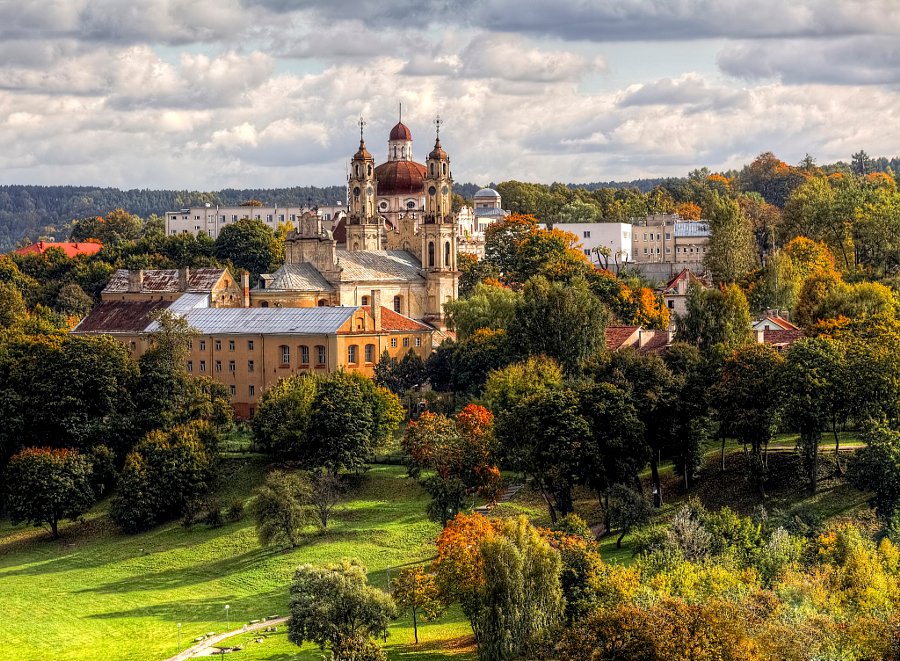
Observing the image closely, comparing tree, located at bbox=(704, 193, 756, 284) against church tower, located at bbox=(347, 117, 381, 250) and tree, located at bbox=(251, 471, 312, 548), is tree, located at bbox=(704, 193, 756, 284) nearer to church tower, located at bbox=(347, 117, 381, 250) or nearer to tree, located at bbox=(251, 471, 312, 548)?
church tower, located at bbox=(347, 117, 381, 250)

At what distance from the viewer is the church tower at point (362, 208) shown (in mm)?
117938

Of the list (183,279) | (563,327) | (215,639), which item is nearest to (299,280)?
(183,279)

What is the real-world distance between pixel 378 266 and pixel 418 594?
53977 millimetres

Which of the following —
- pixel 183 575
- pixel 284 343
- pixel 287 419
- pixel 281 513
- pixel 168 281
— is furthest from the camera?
pixel 168 281

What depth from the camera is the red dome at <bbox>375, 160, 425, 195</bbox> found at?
142375 mm

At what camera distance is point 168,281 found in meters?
107

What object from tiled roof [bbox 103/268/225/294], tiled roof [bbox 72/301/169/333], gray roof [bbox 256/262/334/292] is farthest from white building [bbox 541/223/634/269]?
tiled roof [bbox 72/301/169/333]

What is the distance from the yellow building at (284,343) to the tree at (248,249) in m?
41.0

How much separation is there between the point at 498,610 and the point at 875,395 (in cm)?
2445

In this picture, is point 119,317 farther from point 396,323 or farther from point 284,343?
point 396,323

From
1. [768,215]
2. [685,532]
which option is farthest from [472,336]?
[768,215]

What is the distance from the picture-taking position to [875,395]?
63.0m

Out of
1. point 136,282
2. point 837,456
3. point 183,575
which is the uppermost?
point 136,282

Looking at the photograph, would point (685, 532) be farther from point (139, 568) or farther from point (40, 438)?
point (40, 438)
